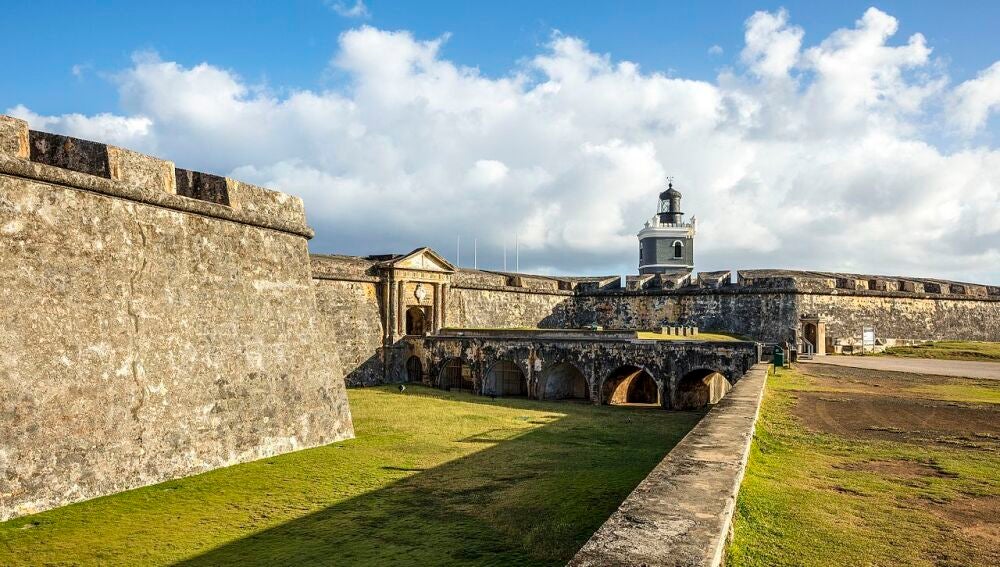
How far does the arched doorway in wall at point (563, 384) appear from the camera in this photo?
23.6 metres

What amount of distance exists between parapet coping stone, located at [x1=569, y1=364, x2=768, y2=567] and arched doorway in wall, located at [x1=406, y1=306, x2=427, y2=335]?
23.3 m

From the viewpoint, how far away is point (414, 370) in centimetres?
2681

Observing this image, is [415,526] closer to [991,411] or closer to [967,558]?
[967,558]

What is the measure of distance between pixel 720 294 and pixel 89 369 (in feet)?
86.5

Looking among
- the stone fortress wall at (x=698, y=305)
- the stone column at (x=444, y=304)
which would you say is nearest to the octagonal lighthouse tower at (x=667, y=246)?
the stone fortress wall at (x=698, y=305)

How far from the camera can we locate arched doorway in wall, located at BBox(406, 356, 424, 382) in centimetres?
2661

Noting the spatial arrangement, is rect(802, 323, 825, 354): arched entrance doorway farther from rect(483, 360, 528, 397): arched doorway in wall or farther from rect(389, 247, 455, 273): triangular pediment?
rect(389, 247, 455, 273): triangular pediment

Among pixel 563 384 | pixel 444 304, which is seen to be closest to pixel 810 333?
pixel 563 384

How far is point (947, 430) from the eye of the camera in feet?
A: 28.1

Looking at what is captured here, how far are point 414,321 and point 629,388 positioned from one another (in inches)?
397

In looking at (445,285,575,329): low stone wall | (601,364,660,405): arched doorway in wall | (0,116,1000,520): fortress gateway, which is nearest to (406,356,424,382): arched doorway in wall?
(445,285,575,329): low stone wall

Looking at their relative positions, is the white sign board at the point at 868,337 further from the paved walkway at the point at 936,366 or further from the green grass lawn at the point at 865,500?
the green grass lawn at the point at 865,500

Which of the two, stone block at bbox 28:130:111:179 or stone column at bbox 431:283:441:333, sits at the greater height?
stone block at bbox 28:130:111:179

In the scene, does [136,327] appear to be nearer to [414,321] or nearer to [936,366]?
[414,321]
